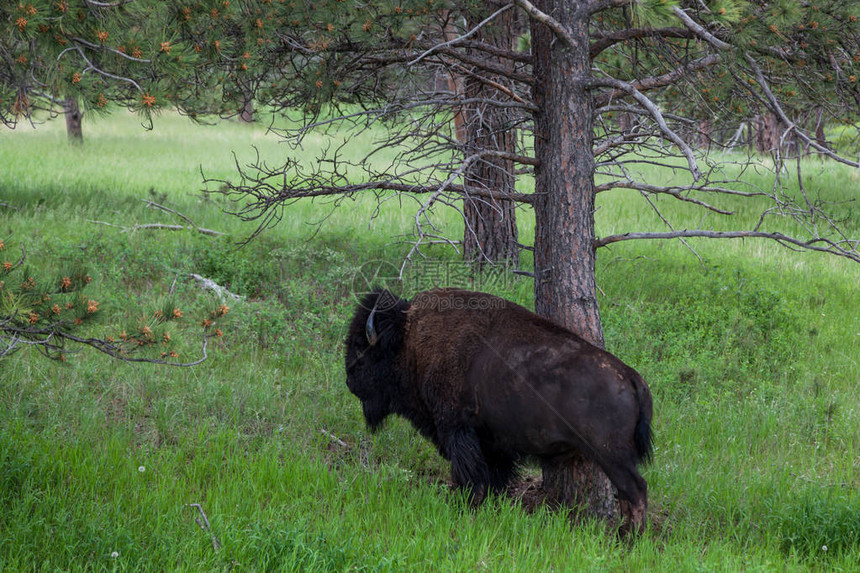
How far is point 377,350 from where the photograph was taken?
18.1 ft

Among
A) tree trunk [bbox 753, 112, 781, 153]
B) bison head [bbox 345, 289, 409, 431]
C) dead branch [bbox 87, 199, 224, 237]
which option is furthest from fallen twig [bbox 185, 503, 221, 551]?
dead branch [bbox 87, 199, 224, 237]

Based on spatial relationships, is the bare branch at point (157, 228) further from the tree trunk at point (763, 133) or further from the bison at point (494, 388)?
the tree trunk at point (763, 133)

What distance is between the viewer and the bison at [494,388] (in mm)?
4426

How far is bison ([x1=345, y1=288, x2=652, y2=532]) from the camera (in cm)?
443

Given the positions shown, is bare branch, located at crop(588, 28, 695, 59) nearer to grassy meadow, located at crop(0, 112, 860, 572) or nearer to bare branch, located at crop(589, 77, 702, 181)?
bare branch, located at crop(589, 77, 702, 181)

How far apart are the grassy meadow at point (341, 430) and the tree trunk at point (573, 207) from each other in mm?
369

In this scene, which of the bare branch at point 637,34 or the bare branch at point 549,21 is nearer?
the bare branch at point 549,21

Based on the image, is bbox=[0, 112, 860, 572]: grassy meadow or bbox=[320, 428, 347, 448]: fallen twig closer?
bbox=[0, 112, 860, 572]: grassy meadow

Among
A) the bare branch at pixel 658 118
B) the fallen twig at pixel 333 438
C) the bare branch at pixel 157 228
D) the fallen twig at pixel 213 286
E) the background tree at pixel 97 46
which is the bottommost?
the fallen twig at pixel 333 438

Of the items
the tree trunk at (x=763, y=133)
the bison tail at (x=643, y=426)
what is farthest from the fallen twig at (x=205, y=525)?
the tree trunk at (x=763, y=133)

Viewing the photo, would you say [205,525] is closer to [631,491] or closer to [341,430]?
[341,430]

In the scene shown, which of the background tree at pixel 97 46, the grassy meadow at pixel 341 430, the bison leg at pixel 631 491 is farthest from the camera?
the bison leg at pixel 631 491

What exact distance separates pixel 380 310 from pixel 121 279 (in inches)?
197

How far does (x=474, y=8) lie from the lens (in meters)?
6.20
